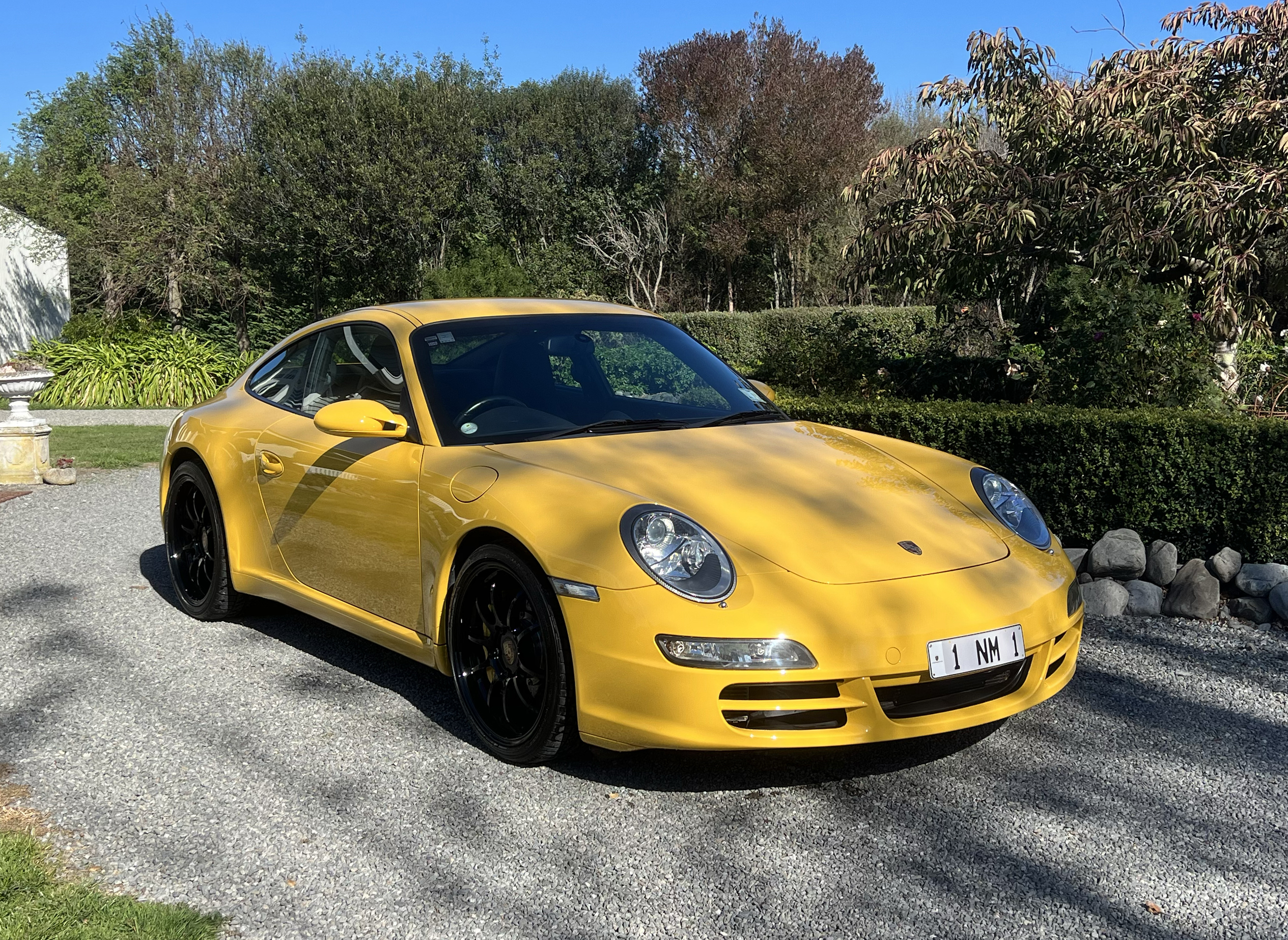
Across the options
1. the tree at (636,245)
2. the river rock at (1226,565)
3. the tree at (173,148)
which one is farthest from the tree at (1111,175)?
the tree at (636,245)

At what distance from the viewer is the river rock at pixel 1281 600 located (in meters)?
5.22

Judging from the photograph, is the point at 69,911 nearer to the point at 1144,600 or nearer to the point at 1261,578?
the point at 1144,600

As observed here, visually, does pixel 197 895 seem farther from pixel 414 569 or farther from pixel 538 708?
pixel 414 569

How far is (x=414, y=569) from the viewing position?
155 inches

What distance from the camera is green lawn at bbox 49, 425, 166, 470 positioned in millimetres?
11578

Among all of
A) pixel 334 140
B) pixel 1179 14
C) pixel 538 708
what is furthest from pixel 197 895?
pixel 334 140

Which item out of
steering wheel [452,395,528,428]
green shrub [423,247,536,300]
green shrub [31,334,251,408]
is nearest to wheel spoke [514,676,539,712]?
steering wheel [452,395,528,428]

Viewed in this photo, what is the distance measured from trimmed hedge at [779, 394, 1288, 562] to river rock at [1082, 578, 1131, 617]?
1.86 feet

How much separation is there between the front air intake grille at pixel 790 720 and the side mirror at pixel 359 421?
5.50ft

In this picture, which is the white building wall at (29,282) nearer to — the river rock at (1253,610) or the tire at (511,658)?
the tire at (511,658)

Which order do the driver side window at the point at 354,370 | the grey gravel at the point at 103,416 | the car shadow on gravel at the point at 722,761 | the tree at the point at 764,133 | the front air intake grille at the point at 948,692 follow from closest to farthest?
the front air intake grille at the point at 948,692 → the car shadow on gravel at the point at 722,761 → the driver side window at the point at 354,370 → the grey gravel at the point at 103,416 → the tree at the point at 764,133

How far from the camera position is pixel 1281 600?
207 inches

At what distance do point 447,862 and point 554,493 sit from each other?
3.72ft

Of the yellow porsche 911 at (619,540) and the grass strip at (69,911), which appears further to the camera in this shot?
the yellow porsche 911 at (619,540)
